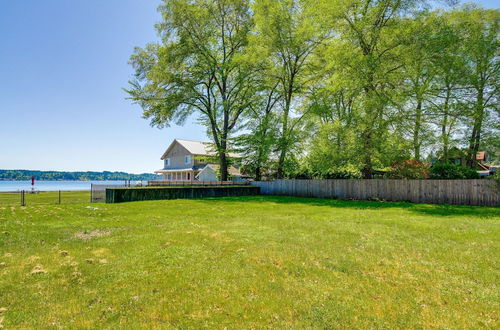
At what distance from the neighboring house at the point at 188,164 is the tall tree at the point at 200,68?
9.59 metres

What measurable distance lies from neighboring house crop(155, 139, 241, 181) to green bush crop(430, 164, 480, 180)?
1010 inches

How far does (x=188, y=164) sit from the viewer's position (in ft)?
138

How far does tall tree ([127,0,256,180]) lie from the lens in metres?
27.0

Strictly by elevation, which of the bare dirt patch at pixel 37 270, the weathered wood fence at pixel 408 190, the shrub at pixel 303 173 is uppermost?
the shrub at pixel 303 173

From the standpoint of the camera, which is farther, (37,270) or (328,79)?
(328,79)

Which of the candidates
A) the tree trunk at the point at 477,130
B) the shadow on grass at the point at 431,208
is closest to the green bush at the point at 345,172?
the shadow on grass at the point at 431,208

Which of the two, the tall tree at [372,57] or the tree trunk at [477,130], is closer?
the tree trunk at [477,130]

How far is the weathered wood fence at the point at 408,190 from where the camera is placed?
52.4ft

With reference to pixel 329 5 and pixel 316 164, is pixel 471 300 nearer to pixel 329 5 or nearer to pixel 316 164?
pixel 316 164

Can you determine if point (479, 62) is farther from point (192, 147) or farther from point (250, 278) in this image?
point (192, 147)

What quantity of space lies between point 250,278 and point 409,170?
1945cm

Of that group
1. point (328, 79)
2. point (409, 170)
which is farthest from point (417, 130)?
point (328, 79)

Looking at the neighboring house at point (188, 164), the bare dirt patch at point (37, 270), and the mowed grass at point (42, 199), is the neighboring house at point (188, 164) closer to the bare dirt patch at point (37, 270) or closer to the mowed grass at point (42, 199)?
the mowed grass at point (42, 199)

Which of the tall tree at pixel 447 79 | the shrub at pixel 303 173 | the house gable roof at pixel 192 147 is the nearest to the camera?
the tall tree at pixel 447 79
